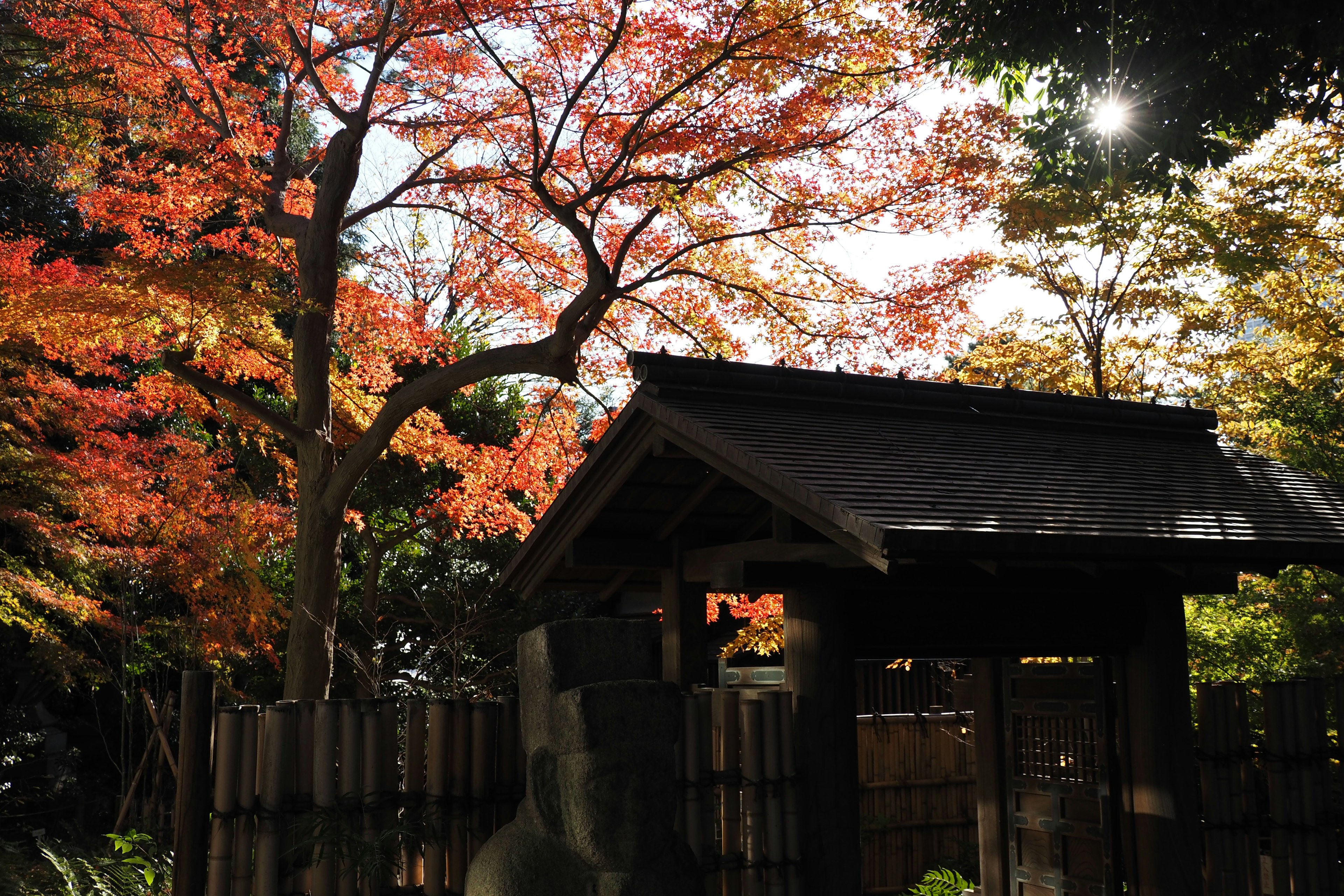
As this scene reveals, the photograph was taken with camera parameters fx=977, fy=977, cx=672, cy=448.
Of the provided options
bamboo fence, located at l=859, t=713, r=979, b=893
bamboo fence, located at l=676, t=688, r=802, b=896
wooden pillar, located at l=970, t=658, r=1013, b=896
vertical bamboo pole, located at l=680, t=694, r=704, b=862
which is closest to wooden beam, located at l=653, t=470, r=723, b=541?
bamboo fence, located at l=676, t=688, r=802, b=896

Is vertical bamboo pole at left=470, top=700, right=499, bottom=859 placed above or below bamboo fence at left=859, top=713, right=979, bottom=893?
above

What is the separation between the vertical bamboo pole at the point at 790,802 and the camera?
16.9 ft

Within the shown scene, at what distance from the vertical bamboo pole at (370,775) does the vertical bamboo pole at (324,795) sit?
12cm

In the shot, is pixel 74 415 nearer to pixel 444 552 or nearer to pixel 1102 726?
pixel 444 552

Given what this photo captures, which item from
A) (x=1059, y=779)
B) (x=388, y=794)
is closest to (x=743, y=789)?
(x=388, y=794)

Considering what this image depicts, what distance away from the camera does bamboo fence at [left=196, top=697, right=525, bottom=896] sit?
14.7 feet

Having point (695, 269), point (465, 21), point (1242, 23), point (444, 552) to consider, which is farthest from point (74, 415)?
point (1242, 23)

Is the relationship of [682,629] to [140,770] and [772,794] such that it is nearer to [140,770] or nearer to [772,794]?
[772,794]

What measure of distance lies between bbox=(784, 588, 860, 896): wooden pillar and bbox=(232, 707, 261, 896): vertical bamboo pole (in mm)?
2707

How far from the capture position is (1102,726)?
6.51 metres

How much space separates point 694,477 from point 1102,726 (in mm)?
3200

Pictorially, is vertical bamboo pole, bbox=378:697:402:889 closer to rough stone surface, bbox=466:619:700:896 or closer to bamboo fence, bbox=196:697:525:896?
bamboo fence, bbox=196:697:525:896

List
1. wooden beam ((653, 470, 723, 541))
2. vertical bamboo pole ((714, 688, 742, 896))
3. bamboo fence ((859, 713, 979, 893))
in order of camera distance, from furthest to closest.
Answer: bamboo fence ((859, 713, 979, 893)) → wooden beam ((653, 470, 723, 541)) → vertical bamboo pole ((714, 688, 742, 896))

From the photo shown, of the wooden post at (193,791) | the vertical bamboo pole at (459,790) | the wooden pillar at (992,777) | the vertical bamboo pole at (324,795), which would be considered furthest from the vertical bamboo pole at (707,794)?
the wooden pillar at (992,777)
